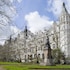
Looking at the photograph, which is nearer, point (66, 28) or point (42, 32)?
point (66, 28)

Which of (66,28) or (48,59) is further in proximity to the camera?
(66,28)

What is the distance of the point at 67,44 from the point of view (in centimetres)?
7825

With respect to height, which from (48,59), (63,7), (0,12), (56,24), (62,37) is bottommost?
(48,59)

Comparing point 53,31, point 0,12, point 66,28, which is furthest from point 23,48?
point 0,12

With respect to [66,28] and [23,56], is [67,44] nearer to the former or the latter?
[66,28]

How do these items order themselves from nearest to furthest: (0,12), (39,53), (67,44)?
1. (0,12)
2. (67,44)
3. (39,53)

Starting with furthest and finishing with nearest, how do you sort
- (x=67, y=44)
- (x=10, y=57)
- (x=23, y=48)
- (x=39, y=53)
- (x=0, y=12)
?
(x=23, y=48)
(x=39, y=53)
(x=10, y=57)
(x=67, y=44)
(x=0, y=12)

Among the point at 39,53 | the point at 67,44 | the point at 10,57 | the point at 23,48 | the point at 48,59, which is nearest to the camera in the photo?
the point at 48,59

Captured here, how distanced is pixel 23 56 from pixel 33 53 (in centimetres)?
534

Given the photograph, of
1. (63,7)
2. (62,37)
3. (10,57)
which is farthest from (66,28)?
(10,57)

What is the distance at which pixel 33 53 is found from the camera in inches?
3703

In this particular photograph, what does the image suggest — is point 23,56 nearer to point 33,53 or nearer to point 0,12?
point 33,53

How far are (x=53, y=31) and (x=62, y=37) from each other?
7189 mm

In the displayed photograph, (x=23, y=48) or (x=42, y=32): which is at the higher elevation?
(x=42, y=32)
